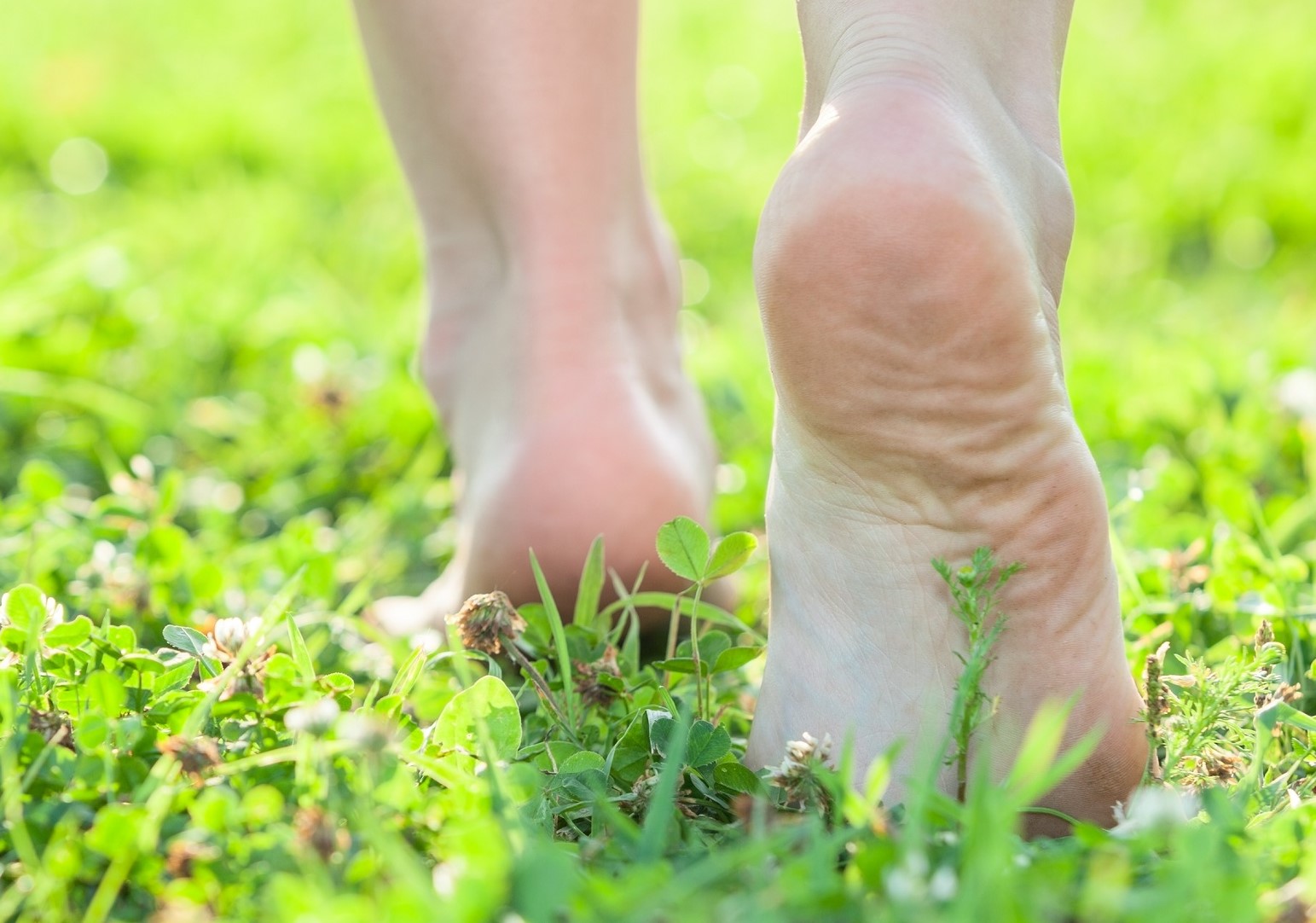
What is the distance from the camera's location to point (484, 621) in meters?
0.93

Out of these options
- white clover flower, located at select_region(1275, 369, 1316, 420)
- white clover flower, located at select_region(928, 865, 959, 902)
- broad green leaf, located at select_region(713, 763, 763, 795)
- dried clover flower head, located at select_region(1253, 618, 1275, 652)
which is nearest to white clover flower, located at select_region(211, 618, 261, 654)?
broad green leaf, located at select_region(713, 763, 763, 795)

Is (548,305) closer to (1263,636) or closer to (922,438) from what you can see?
(922,438)

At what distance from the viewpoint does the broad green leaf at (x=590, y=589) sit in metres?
1.11

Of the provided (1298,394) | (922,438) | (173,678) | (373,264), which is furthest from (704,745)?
(373,264)

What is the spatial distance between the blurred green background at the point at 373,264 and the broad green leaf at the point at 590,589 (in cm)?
30

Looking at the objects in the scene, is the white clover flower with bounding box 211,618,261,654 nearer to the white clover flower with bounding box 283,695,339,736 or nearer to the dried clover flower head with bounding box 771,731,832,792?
the white clover flower with bounding box 283,695,339,736

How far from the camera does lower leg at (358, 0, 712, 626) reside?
47.3 inches

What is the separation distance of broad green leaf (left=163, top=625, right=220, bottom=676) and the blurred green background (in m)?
0.29

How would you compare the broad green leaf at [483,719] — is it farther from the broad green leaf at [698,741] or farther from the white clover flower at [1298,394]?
the white clover flower at [1298,394]

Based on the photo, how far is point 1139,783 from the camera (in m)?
0.89

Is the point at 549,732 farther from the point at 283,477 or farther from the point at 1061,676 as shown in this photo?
the point at 283,477

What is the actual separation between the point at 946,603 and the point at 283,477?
1.04m

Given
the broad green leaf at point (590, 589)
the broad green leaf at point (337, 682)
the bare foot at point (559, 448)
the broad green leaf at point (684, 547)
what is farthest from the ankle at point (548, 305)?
the broad green leaf at point (337, 682)

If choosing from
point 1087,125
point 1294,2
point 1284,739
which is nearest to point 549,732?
point 1284,739
